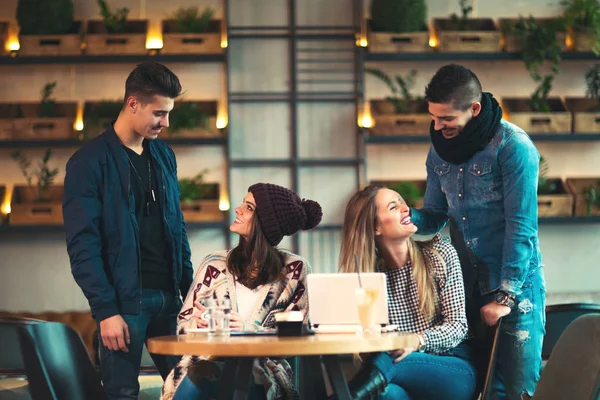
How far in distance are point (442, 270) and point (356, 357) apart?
41cm

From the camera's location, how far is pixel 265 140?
615 cm

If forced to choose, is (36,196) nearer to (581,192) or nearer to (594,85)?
(581,192)

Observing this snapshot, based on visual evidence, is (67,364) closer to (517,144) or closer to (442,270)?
(442,270)

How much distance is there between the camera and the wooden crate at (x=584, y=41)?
19.8ft

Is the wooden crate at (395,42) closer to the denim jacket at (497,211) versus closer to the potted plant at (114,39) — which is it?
the potted plant at (114,39)

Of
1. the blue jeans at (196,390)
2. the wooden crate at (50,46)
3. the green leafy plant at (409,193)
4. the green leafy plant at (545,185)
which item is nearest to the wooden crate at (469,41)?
the green leafy plant at (545,185)

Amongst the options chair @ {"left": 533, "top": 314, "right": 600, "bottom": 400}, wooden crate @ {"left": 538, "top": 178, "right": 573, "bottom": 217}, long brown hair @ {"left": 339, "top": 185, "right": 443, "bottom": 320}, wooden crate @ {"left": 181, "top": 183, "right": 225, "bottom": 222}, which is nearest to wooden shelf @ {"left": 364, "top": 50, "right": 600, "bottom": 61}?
Result: wooden crate @ {"left": 538, "top": 178, "right": 573, "bottom": 217}

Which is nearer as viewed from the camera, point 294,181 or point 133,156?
point 133,156

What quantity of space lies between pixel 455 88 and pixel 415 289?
665mm

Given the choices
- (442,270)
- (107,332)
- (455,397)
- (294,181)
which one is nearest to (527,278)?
(442,270)

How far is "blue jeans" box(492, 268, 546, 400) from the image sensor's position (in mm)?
2971

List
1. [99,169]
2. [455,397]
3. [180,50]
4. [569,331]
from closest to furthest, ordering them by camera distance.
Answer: [569,331] < [455,397] < [99,169] < [180,50]

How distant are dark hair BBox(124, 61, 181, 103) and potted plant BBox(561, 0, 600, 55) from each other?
12.1 feet

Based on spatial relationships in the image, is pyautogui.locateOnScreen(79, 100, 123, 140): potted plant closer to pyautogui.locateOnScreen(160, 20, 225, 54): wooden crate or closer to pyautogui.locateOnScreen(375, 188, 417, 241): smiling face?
pyautogui.locateOnScreen(160, 20, 225, 54): wooden crate
